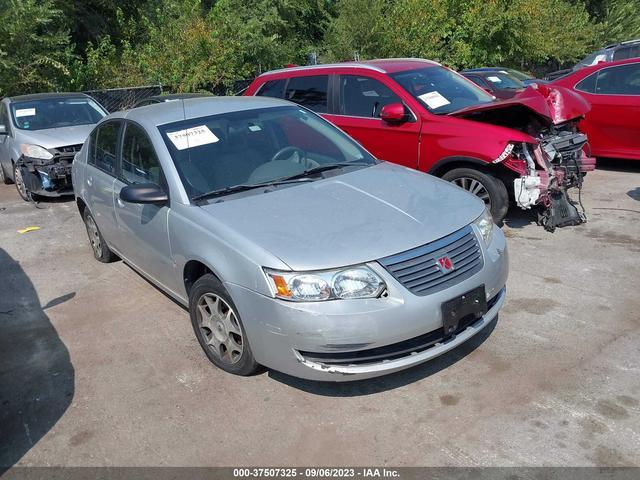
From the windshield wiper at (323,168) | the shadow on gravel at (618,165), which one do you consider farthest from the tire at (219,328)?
the shadow on gravel at (618,165)

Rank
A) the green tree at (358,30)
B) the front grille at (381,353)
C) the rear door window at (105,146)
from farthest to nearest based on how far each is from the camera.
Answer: the green tree at (358,30), the rear door window at (105,146), the front grille at (381,353)

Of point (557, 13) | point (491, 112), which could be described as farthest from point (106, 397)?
point (557, 13)

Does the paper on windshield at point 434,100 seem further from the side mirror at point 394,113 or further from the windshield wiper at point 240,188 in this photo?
the windshield wiper at point 240,188

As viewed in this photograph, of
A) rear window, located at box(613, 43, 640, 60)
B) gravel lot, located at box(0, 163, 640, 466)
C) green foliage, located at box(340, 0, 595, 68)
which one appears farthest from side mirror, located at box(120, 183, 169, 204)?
green foliage, located at box(340, 0, 595, 68)

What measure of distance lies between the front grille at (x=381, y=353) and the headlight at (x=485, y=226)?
774mm

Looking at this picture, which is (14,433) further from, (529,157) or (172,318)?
(529,157)

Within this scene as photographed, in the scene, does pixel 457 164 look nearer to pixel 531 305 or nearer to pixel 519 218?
pixel 519 218

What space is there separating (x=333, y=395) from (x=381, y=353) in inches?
20.5

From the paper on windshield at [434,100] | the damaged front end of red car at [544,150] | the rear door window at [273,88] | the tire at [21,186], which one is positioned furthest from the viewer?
the tire at [21,186]

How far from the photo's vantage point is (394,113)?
6.34 metres

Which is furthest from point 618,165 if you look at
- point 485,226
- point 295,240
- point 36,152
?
point 36,152

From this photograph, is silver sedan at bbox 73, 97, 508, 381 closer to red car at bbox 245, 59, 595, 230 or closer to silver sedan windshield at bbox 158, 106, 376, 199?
silver sedan windshield at bbox 158, 106, 376, 199

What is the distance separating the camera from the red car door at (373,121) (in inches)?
257

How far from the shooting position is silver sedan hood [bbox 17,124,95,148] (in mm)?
8844
